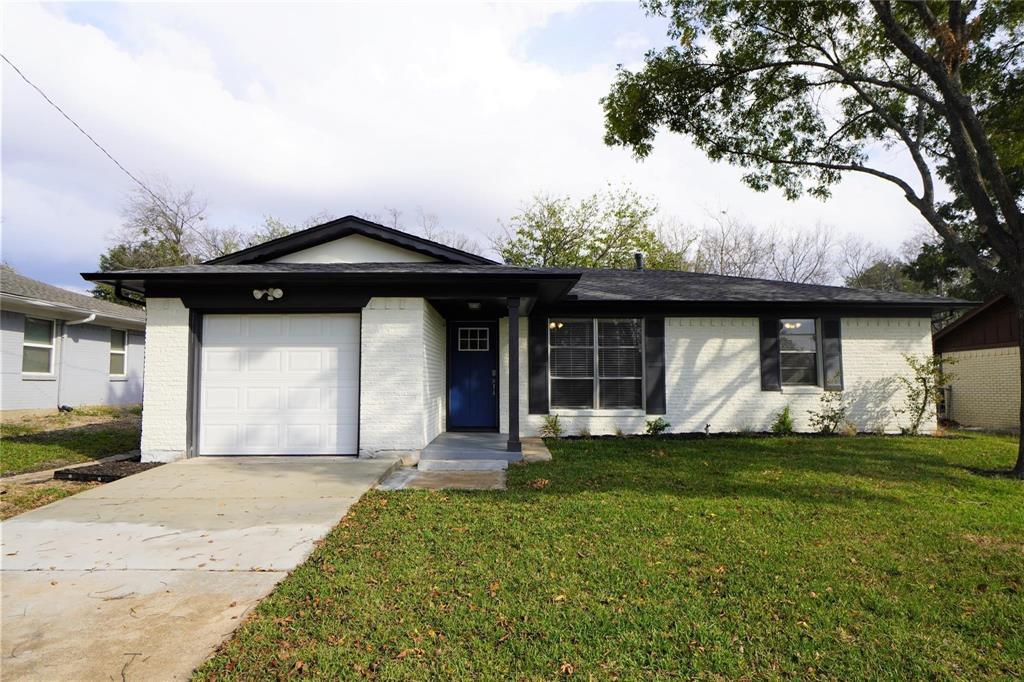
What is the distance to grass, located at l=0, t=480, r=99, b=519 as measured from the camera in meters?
5.71

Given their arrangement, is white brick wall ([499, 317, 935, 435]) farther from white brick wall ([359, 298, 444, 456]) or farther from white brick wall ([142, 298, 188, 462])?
white brick wall ([142, 298, 188, 462])

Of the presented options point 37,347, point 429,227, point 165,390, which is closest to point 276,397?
point 165,390

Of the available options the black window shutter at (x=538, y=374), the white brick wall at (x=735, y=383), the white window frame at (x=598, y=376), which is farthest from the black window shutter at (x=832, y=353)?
the black window shutter at (x=538, y=374)

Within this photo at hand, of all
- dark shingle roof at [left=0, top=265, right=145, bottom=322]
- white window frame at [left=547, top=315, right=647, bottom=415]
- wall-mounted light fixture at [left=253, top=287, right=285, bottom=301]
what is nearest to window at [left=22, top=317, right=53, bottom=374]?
dark shingle roof at [left=0, top=265, right=145, bottom=322]

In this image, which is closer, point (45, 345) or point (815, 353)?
point (815, 353)

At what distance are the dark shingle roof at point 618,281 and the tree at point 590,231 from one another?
14.4 m

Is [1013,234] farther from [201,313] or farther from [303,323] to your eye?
[201,313]

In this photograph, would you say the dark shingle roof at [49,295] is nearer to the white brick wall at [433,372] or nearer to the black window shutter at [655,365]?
the white brick wall at [433,372]

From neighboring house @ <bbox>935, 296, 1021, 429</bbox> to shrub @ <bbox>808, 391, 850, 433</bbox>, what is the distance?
4.60 meters

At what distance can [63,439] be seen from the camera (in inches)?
421

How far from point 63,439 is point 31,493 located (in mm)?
5498

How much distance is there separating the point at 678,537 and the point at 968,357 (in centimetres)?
1548

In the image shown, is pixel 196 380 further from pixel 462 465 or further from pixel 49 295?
pixel 49 295

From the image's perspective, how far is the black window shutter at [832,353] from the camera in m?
11.1
